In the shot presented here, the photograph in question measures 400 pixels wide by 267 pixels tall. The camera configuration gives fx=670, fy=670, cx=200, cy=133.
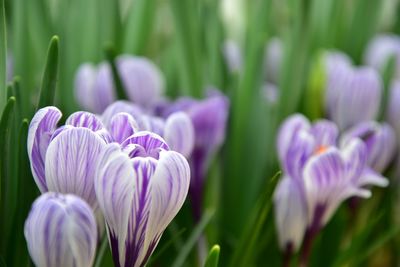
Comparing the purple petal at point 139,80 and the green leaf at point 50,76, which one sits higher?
the green leaf at point 50,76

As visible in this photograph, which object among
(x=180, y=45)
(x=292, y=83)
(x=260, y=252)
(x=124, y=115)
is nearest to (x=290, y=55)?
(x=292, y=83)

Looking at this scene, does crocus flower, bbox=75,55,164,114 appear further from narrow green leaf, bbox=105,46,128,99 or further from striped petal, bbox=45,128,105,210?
striped petal, bbox=45,128,105,210

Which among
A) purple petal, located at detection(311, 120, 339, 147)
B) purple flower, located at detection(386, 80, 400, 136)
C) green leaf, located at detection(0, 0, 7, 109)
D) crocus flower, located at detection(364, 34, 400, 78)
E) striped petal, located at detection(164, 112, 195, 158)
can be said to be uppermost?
green leaf, located at detection(0, 0, 7, 109)

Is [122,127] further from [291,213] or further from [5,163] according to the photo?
[291,213]

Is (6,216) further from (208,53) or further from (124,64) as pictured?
(208,53)

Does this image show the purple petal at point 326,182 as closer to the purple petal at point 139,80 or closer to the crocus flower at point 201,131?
the crocus flower at point 201,131

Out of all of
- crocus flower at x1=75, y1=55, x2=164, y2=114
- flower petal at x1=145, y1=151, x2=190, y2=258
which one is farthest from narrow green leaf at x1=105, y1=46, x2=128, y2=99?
flower petal at x1=145, y1=151, x2=190, y2=258

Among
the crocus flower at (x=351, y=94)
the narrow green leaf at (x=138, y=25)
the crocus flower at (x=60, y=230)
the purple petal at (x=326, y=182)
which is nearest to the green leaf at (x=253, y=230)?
the purple petal at (x=326, y=182)
